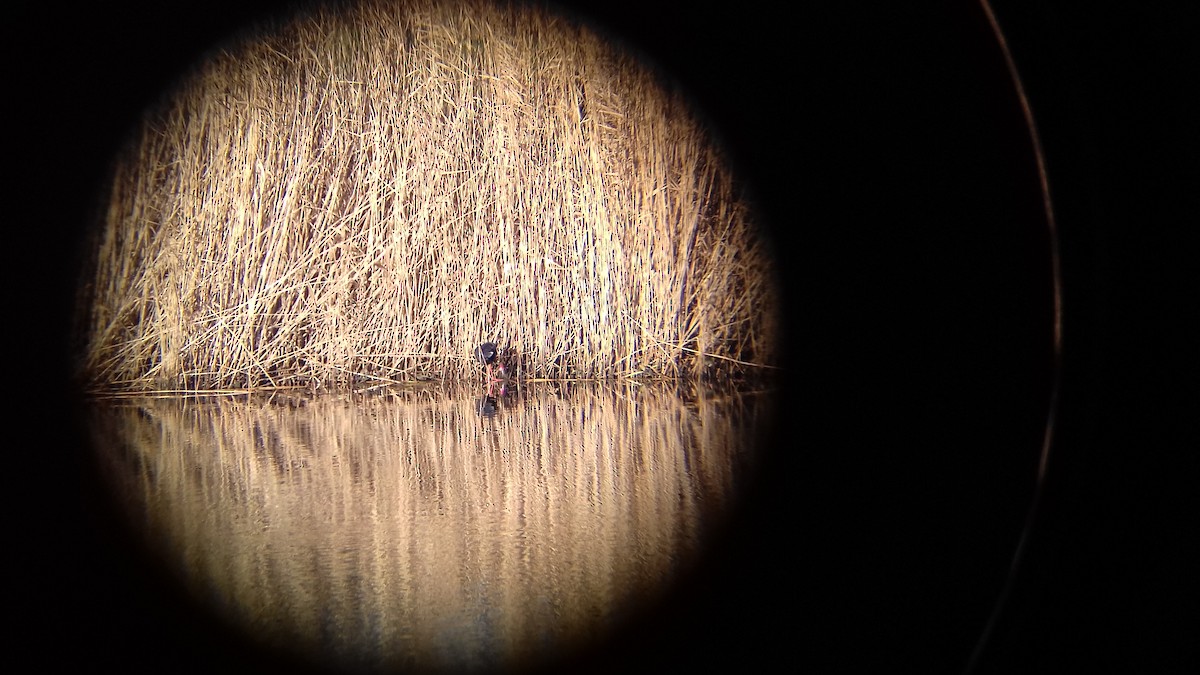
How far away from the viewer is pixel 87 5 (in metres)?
0.44

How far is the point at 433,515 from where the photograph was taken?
61 centimetres

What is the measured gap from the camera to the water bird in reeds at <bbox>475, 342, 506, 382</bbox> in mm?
1276

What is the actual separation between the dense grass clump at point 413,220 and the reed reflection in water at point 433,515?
0.25m

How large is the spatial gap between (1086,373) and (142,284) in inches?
53.0

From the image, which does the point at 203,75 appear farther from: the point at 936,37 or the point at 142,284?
the point at 936,37

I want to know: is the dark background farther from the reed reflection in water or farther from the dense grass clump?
the dense grass clump

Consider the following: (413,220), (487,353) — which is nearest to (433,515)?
(487,353)

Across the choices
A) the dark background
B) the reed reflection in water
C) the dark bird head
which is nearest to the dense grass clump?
the dark bird head

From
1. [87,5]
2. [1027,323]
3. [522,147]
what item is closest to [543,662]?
[1027,323]

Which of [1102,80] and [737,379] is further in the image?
[737,379]

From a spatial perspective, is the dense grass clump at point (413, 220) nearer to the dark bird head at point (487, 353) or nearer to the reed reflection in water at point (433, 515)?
the dark bird head at point (487, 353)

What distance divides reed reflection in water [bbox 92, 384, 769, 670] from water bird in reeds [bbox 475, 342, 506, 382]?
0.81 feet

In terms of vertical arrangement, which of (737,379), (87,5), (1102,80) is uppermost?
(87,5)

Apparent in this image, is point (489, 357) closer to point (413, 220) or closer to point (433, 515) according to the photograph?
point (413, 220)
